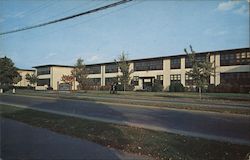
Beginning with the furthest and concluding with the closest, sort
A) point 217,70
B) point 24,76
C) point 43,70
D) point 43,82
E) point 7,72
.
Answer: point 24,76 → point 43,70 → point 43,82 → point 7,72 → point 217,70

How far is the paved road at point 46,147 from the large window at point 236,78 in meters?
44.9

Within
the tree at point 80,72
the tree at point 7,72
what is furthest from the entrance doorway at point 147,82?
the tree at point 7,72

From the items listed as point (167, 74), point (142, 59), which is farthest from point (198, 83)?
point (142, 59)

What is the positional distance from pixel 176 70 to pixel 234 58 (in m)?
12.5

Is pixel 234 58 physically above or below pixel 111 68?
above

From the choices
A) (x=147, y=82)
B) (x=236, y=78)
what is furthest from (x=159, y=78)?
(x=236, y=78)

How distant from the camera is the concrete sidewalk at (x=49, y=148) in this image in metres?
6.65

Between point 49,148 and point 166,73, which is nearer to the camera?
point 49,148

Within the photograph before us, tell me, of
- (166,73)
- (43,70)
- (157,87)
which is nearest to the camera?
(157,87)

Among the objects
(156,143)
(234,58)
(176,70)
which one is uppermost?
(234,58)

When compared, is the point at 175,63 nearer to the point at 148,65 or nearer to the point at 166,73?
the point at 166,73

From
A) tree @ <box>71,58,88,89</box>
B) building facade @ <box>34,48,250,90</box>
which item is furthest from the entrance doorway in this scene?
tree @ <box>71,58,88,89</box>

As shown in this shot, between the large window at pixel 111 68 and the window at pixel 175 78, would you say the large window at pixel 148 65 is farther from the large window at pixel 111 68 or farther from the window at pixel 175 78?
the large window at pixel 111 68

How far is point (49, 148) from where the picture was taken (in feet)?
24.3
